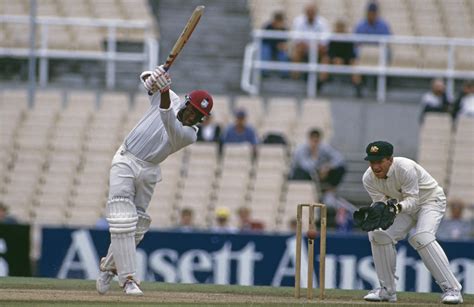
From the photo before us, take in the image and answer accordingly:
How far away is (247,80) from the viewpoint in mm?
19078

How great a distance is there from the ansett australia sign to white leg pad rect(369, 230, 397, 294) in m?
3.57

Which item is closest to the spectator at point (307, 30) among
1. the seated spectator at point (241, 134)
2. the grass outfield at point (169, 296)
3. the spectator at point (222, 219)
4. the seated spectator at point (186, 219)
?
the seated spectator at point (241, 134)

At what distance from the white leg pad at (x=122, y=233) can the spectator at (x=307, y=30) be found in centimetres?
807

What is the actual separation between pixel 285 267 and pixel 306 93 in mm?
4487

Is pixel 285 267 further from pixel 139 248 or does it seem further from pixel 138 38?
pixel 138 38

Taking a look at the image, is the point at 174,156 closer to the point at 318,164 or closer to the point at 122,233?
the point at 318,164

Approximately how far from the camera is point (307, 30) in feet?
62.7

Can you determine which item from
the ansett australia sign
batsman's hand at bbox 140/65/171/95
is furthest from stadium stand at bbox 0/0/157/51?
batsman's hand at bbox 140/65/171/95

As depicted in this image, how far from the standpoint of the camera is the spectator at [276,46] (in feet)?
62.3

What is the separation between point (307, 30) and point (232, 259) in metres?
4.70

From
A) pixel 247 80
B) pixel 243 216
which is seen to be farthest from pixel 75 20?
pixel 243 216

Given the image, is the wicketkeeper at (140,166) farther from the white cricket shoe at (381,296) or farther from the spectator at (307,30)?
the spectator at (307,30)

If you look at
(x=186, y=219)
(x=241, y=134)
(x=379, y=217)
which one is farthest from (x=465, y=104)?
(x=379, y=217)

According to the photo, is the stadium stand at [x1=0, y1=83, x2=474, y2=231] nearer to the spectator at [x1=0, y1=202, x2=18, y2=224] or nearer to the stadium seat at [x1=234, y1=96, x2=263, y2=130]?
the stadium seat at [x1=234, y1=96, x2=263, y2=130]
